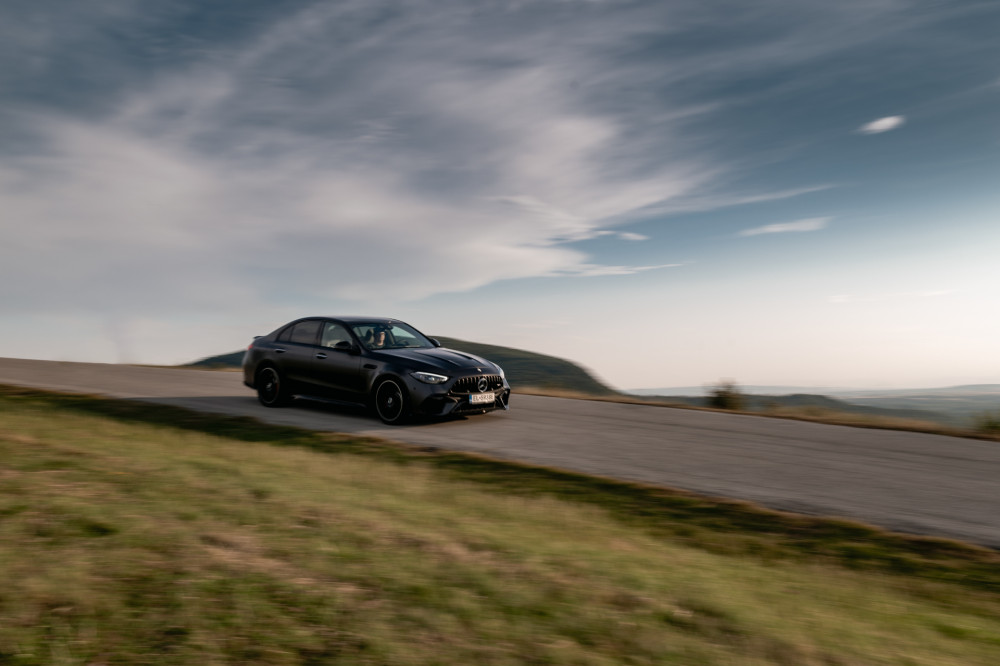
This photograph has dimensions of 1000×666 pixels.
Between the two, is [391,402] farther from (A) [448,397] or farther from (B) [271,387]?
(B) [271,387]

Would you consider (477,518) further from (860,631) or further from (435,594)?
(860,631)

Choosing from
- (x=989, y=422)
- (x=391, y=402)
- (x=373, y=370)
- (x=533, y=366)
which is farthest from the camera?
(x=533, y=366)

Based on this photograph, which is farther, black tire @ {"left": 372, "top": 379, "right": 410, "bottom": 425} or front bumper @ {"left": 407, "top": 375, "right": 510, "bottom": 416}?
black tire @ {"left": 372, "top": 379, "right": 410, "bottom": 425}

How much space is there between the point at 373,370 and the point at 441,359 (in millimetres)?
1041

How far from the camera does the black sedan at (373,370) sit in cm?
1091

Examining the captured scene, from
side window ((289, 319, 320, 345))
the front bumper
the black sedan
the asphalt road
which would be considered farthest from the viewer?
side window ((289, 319, 320, 345))

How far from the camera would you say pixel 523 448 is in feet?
30.2

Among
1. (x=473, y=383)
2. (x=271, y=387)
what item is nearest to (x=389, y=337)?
(x=473, y=383)

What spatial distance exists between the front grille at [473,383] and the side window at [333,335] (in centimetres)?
206

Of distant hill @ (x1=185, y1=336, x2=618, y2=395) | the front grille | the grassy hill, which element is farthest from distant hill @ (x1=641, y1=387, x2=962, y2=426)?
distant hill @ (x1=185, y1=336, x2=618, y2=395)

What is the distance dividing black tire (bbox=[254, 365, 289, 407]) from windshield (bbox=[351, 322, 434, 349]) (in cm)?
175

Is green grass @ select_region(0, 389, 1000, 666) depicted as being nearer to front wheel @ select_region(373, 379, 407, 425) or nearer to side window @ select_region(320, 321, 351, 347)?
front wheel @ select_region(373, 379, 407, 425)

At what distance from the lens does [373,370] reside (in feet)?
37.1

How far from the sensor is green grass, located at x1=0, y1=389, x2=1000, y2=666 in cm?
320
